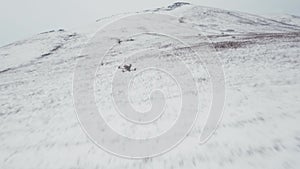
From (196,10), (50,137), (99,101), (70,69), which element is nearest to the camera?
(50,137)

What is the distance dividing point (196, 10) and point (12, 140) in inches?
2355

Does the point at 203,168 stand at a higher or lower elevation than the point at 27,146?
higher

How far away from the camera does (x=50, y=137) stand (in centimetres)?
634

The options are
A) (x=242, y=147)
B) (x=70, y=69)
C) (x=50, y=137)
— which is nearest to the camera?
(x=242, y=147)

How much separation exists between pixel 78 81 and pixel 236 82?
8629 millimetres

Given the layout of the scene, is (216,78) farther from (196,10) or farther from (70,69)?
(196,10)

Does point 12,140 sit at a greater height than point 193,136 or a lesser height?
lesser

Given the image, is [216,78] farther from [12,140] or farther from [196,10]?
[196,10]

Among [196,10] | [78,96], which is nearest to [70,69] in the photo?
[78,96]

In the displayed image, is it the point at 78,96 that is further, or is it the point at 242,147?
the point at 78,96

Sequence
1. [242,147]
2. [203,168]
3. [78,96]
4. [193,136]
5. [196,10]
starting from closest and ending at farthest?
[203,168] < [242,147] < [193,136] < [78,96] < [196,10]

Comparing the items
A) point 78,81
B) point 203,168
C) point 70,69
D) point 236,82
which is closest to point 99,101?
point 78,81

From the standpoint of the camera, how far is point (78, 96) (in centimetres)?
952

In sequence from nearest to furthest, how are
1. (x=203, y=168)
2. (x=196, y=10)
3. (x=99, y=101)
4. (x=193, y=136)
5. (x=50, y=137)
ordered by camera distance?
(x=203, y=168) → (x=193, y=136) → (x=50, y=137) → (x=99, y=101) → (x=196, y=10)
